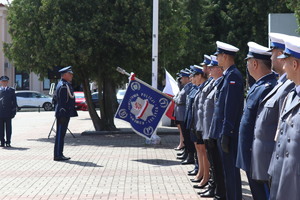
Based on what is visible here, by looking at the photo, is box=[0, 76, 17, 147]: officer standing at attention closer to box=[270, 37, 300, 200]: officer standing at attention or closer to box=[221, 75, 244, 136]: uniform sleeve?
box=[221, 75, 244, 136]: uniform sleeve

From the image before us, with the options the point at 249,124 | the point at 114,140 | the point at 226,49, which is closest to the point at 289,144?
the point at 249,124

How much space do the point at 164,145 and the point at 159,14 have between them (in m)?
5.26

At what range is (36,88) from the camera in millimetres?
60688

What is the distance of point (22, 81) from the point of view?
6038cm

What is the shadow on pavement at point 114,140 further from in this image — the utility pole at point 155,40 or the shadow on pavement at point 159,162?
the shadow on pavement at point 159,162

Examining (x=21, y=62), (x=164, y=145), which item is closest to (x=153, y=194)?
(x=164, y=145)

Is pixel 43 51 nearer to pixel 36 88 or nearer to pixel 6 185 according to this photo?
pixel 6 185

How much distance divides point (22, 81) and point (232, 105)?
55390 mm

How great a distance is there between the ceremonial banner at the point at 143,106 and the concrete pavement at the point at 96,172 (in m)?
0.69

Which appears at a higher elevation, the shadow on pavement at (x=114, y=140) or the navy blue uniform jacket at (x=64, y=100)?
the navy blue uniform jacket at (x=64, y=100)

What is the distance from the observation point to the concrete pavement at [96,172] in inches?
352

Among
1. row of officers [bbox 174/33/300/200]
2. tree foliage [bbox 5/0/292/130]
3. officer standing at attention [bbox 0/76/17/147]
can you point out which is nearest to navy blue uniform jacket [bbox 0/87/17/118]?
officer standing at attention [bbox 0/76/17/147]

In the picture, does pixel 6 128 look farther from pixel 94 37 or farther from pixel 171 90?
pixel 171 90

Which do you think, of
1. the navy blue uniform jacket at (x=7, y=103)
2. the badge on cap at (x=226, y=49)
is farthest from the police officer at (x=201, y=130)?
the navy blue uniform jacket at (x=7, y=103)
